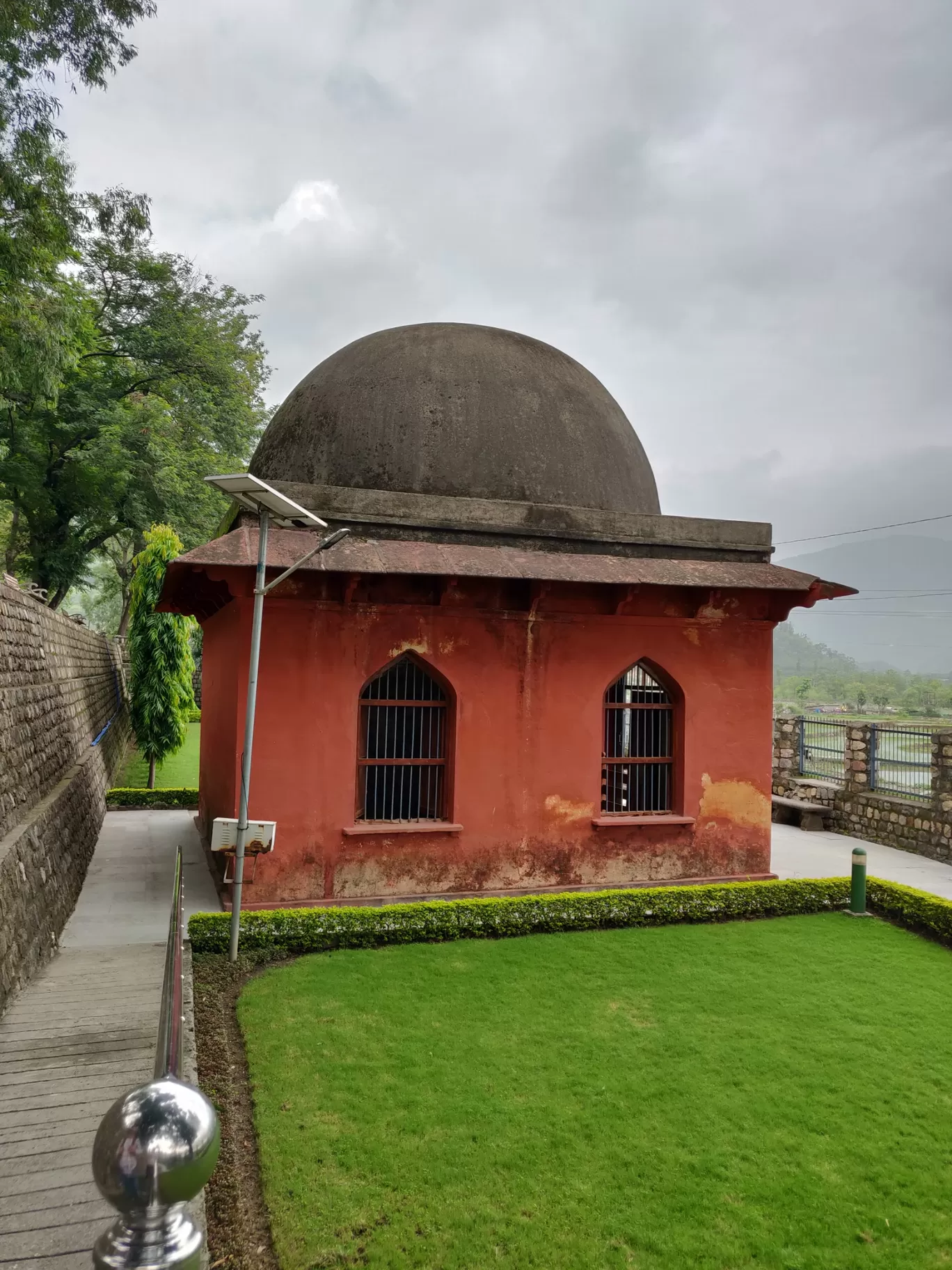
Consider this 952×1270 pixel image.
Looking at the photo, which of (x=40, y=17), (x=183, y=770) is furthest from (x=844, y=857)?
(x=40, y=17)

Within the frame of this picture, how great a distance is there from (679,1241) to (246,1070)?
2897 mm

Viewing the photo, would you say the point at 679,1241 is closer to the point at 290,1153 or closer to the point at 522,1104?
the point at 522,1104

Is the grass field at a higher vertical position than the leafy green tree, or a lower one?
lower

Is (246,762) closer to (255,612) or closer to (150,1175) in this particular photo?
(255,612)

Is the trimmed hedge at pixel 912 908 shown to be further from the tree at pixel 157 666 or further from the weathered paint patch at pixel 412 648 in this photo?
the tree at pixel 157 666

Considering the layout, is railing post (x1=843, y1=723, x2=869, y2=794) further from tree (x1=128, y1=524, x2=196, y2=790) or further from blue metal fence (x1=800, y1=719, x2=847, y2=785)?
tree (x1=128, y1=524, x2=196, y2=790)

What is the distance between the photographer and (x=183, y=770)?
22062 millimetres

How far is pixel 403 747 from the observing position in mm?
9148

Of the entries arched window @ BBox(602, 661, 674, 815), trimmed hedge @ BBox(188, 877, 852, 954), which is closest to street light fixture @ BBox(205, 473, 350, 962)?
trimmed hedge @ BBox(188, 877, 852, 954)

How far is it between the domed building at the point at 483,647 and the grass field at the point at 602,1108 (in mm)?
1537

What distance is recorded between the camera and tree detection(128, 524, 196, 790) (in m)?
→ 18.1

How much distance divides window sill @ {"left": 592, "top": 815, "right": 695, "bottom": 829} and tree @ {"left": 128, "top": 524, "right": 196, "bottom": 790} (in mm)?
11794

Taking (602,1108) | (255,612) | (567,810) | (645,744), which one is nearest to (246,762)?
(255,612)

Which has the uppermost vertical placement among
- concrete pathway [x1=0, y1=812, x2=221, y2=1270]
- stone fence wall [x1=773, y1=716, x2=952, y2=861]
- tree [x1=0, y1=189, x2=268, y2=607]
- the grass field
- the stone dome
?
tree [x1=0, y1=189, x2=268, y2=607]
